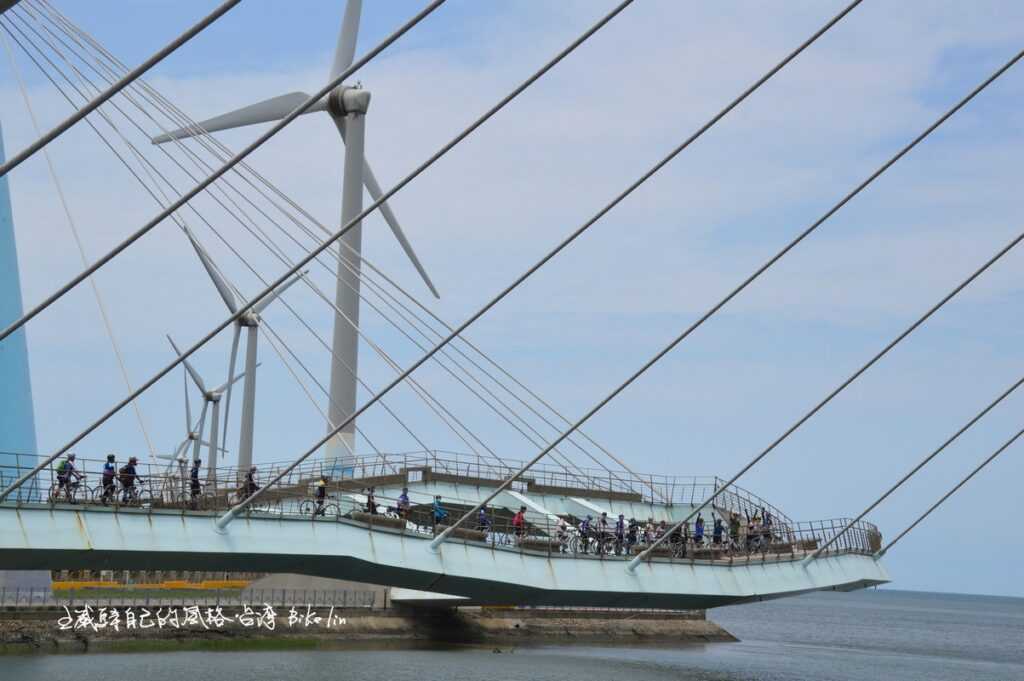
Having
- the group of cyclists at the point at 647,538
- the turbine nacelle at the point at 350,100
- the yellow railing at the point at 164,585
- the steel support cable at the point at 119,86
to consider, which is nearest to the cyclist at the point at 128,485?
the group of cyclists at the point at 647,538

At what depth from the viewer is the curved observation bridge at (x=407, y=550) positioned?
97.2 feet

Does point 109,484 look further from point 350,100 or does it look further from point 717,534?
point 350,100

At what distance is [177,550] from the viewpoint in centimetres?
3059

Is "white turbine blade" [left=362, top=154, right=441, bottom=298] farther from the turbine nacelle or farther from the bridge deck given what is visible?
the bridge deck

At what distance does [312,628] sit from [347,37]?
2783 cm

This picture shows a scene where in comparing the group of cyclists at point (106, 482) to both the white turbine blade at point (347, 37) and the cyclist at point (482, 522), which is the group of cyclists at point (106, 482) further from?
the white turbine blade at point (347, 37)

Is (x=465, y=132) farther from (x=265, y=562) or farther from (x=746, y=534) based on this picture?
(x=746, y=534)

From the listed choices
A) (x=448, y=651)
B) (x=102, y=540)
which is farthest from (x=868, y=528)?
(x=102, y=540)

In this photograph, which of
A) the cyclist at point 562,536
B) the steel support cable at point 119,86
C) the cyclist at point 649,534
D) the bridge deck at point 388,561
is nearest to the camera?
the steel support cable at point 119,86

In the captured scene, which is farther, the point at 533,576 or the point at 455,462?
the point at 455,462

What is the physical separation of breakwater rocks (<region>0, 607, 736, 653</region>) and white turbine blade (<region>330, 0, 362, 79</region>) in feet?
83.5

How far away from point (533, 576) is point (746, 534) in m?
8.52

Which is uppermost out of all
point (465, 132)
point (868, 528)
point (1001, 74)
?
point (1001, 74)

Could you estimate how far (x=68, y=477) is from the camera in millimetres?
30312
